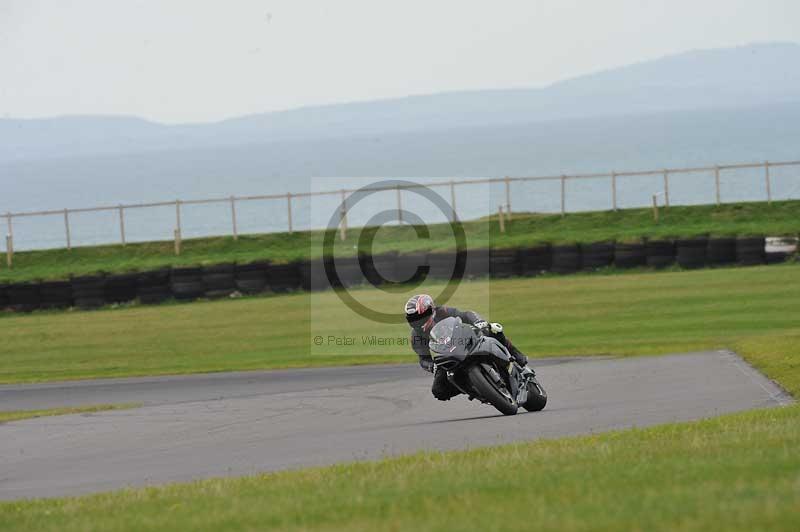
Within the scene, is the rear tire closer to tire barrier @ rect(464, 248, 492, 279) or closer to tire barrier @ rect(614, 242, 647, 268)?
tire barrier @ rect(464, 248, 492, 279)

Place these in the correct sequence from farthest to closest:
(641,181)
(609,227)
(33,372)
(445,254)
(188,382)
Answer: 1. (641,181)
2. (609,227)
3. (445,254)
4. (33,372)
5. (188,382)

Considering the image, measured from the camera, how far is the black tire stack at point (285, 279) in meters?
37.2

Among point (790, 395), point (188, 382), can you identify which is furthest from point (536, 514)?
point (188, 382)

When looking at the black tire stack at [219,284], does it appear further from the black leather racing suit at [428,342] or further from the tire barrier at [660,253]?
the black leather racing suit at [428,342]

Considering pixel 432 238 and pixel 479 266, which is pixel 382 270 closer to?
pixel 479 266

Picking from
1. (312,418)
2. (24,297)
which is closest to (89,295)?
(24,297)

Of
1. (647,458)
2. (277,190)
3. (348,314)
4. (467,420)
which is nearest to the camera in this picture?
(647,458)

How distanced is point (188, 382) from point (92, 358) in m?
6.17

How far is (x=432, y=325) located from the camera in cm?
1403

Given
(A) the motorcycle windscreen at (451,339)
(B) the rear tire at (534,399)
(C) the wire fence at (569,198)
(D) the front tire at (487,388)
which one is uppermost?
(C) the wire fence at (569,198)

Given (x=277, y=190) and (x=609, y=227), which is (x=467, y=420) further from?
(x=277, y=190)

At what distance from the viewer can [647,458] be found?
31.8ft

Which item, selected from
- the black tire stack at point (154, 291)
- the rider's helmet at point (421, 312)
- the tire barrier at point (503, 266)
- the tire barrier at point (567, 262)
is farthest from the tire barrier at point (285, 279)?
the rider's helmet at point (421, 312)

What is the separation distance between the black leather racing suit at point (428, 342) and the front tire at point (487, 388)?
1.26 feet
